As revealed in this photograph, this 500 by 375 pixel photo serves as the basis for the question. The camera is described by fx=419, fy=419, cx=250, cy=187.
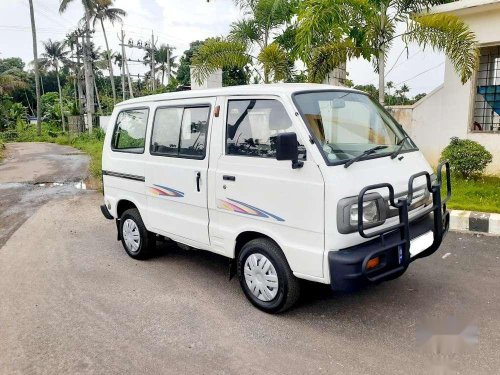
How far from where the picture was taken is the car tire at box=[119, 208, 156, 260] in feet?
16.5

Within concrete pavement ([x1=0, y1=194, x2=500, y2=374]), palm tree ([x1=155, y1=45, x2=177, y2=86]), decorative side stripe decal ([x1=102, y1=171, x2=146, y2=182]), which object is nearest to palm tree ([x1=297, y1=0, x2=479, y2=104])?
concrete pavement ([x1=0, y1=194, x2=500, y2=374])

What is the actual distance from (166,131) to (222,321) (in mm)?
2088

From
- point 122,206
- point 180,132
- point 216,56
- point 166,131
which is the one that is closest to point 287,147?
point 180,132

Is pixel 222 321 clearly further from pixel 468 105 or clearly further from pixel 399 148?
pixel 468 105

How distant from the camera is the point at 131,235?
17.1 feet

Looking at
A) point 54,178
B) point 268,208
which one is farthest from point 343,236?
point 54,178

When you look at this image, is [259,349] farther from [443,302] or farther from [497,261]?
[497,261]

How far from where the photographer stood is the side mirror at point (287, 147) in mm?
3102

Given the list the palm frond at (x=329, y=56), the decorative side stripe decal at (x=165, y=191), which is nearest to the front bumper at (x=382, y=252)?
the decorative side stripe decal at (x=165, y=191)

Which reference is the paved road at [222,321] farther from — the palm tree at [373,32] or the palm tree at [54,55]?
the palm tree at [54,55]

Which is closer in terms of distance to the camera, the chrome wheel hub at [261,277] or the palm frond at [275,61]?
the chrome wheel hub at [261,277]

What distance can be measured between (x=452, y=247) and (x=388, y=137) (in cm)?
212

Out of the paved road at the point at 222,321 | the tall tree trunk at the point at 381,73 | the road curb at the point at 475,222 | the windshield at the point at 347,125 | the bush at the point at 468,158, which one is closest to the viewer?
the paved road at the point at 222,321

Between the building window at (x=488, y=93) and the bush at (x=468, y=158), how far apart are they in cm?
110
